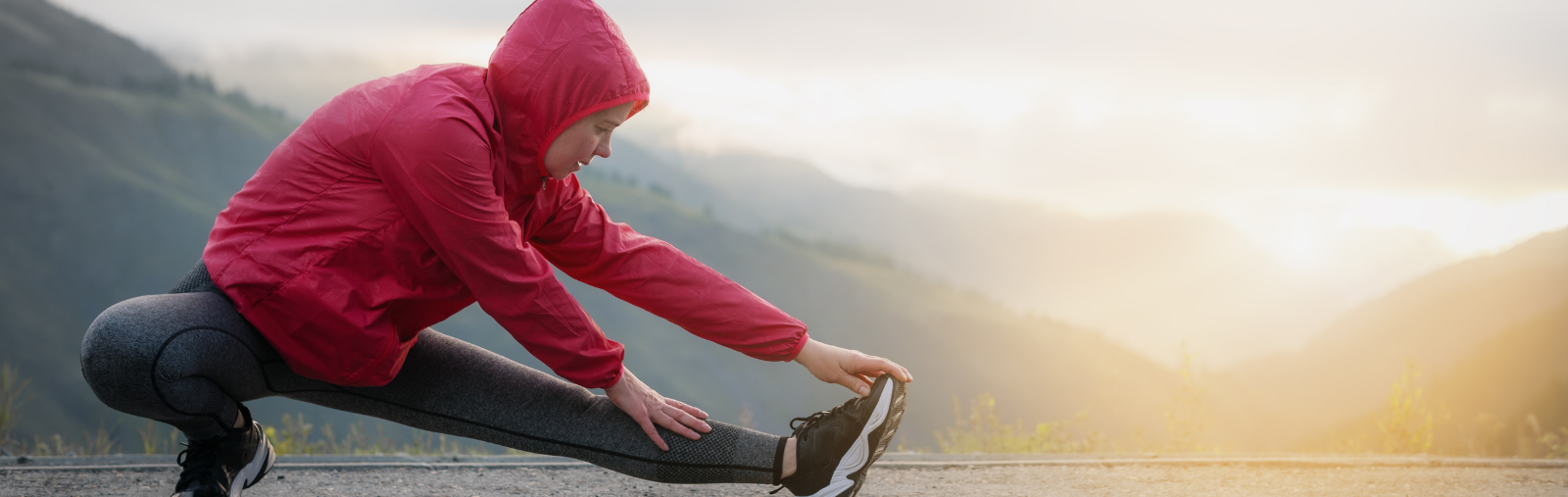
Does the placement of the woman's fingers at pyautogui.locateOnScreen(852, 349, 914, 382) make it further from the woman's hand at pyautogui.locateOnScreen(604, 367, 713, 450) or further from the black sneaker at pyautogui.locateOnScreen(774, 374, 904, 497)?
the woman's hand at pyautogui.locateOnScreen(604, 367, 713, 450)

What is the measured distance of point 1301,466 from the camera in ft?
9.11

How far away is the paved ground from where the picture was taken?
2.40 m

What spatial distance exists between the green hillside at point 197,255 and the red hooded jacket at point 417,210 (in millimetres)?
49150

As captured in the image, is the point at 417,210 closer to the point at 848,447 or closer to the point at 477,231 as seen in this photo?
the point at 477,231

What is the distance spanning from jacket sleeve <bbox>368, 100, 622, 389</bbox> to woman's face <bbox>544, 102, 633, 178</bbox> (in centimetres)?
14

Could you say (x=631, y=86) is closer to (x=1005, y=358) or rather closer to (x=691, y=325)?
(x=691, y=325)

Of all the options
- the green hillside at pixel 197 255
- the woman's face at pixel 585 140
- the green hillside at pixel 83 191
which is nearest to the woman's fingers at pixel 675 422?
the woman's face at pixel 585 140

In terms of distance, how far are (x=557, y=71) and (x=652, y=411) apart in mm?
765

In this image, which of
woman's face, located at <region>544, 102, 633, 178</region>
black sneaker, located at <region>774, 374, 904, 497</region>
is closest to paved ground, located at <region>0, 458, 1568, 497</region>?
black sneaker, located at <region>774, 374, 904, 497</region>

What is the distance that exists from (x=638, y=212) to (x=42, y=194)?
4285cm

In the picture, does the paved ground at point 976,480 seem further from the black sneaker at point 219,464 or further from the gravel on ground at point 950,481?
the black sneaker at point 219,464

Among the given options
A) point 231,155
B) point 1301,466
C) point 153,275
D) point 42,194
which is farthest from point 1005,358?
point 42,194

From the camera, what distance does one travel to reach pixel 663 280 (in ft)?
6.33

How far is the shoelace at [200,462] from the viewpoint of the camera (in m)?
1.72
